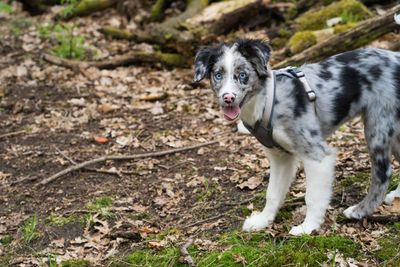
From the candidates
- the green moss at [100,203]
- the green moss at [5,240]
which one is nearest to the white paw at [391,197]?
the green moss at [100,203]

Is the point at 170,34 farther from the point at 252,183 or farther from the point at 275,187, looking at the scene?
the point at 275,187

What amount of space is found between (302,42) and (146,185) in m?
4.17

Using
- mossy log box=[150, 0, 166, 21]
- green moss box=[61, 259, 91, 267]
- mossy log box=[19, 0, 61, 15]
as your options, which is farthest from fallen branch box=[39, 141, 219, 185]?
mossy log box=[19, 0, 61, 15]

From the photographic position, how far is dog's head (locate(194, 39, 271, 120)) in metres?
4.82

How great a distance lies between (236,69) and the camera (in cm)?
488

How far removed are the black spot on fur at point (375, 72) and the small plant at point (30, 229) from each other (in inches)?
141

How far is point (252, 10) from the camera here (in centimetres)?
1155

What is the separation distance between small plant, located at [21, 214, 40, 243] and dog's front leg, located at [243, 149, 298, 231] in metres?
2.14

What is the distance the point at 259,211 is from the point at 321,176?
99 centimetres

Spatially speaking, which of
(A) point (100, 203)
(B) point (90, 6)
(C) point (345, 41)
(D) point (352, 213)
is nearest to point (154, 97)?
(C) point (345, 41)

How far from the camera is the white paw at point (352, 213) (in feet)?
17.5

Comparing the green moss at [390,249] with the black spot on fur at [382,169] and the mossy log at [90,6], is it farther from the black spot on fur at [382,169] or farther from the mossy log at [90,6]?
the mossy log at [90,6]

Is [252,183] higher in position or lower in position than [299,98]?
lower

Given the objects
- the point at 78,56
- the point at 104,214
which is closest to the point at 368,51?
the point at 104,214
